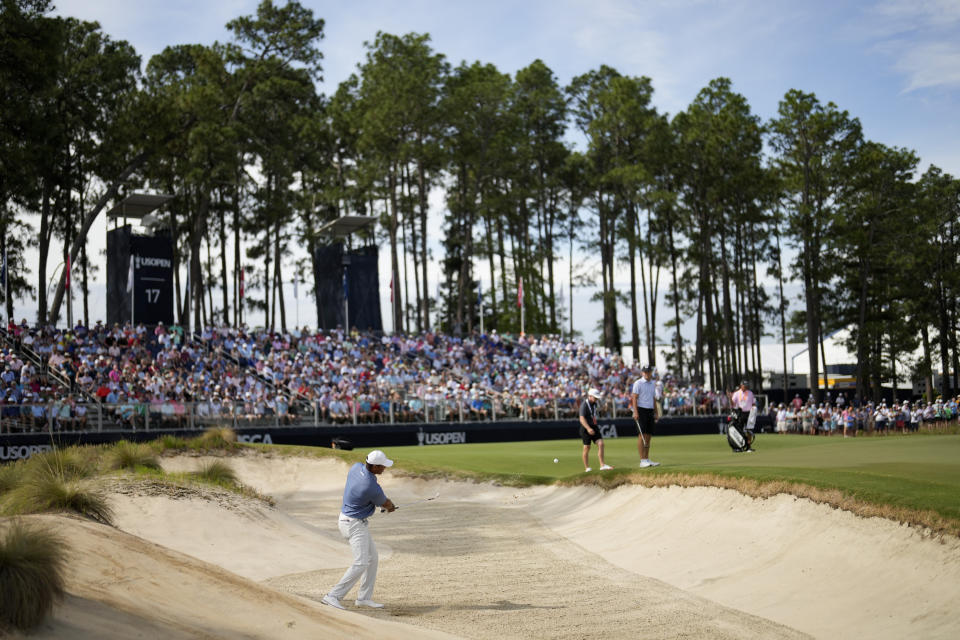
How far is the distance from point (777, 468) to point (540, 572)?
3.67 metres

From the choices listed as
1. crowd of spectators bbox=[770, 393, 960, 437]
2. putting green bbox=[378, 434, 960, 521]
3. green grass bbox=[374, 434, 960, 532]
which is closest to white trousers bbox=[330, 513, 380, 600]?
green grass bbox=[374, 434, 960, 532]


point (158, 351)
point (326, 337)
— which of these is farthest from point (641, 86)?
point (158, 351)

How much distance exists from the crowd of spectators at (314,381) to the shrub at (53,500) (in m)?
15.9

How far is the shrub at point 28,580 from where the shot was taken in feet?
17.3

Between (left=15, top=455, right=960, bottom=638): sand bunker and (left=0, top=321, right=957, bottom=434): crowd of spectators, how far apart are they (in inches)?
485

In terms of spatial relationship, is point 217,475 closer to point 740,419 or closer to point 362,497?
point 362,497

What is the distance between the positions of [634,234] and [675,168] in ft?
14.7

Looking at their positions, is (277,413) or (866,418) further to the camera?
(866,418)

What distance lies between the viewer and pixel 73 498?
9477 mm

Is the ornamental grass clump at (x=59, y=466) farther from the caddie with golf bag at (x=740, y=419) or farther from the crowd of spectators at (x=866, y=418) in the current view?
the crowd of spectators at (x=866, y=418)

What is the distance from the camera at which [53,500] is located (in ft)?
30.3

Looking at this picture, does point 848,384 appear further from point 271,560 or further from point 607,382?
point 271,560

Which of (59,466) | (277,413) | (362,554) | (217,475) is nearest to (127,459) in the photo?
(217,475)

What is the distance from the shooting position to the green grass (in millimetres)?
9148
